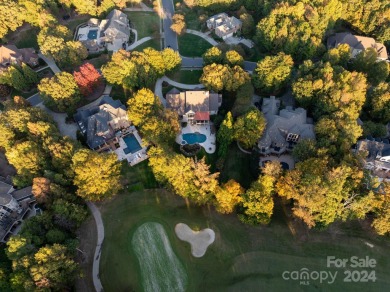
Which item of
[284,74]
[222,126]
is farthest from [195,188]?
[284,74]

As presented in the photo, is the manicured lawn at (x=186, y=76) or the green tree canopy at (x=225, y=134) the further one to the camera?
the manicured lawn at (x=186, y=76)

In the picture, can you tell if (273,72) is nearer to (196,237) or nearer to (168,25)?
(168,25)

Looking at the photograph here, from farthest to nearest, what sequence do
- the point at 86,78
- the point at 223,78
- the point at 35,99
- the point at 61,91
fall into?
the point at 35,99, the point at 86,78, the point at 223,78, the point at 61,91

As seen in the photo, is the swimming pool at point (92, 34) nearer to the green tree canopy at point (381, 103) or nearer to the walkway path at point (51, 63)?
the walkway path at point (51, 63)

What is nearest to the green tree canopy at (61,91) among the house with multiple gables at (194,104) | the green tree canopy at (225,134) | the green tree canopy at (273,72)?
the house with multiple gables at (194,104)

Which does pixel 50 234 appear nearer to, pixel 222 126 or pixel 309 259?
pixel 222 126

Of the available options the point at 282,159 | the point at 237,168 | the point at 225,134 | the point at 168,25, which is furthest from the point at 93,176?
the point at 168,25
